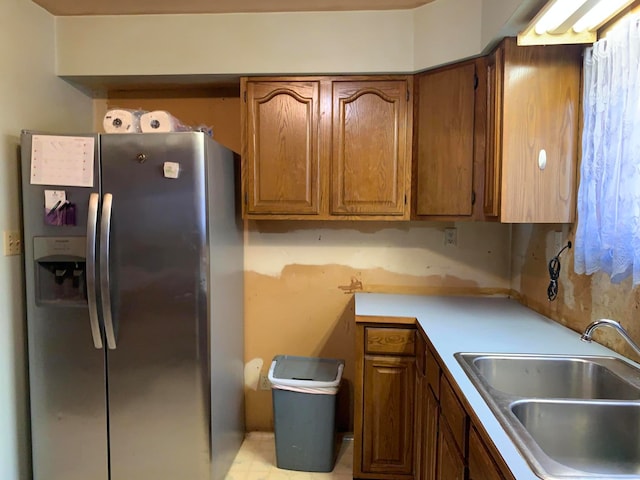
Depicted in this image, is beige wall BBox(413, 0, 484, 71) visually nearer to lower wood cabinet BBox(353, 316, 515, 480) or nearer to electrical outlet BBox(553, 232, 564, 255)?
electrical outlet BBox(553, 232, 564, 255)

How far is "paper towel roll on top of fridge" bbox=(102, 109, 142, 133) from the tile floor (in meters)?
1.87

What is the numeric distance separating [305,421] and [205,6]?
223cm

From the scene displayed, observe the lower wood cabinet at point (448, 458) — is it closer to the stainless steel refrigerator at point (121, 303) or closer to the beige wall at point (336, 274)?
the stainless steel refrigerator at point (121, 303)

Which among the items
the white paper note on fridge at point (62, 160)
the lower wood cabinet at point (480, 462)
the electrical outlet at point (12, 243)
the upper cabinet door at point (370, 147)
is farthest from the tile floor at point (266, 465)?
the white paper note on fridge at point (62, 160)

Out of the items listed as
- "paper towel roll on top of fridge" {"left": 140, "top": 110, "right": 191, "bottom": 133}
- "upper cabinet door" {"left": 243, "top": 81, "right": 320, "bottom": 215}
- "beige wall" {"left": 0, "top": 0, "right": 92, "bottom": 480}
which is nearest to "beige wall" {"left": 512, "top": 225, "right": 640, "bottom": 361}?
"upper cabinet door" {"left": 243, "top": 81, "right": 320, "bottom": 215}

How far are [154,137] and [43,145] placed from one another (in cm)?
50

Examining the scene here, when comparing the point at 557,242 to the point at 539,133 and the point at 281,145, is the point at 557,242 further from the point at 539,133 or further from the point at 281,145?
the point at 281,145

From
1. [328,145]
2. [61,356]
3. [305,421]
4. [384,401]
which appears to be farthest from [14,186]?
[384,401]

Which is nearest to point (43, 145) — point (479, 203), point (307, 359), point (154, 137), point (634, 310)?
point (154, 137)

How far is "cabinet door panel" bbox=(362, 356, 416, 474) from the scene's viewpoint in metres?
1.96

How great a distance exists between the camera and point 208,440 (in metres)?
1.89

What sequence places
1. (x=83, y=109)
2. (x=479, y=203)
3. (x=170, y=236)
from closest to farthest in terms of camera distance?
(x=170, y=236), (x=479, y=203), (x=83, y=109)

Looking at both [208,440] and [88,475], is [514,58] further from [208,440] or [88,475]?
[88,475]

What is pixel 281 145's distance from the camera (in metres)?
2.18
